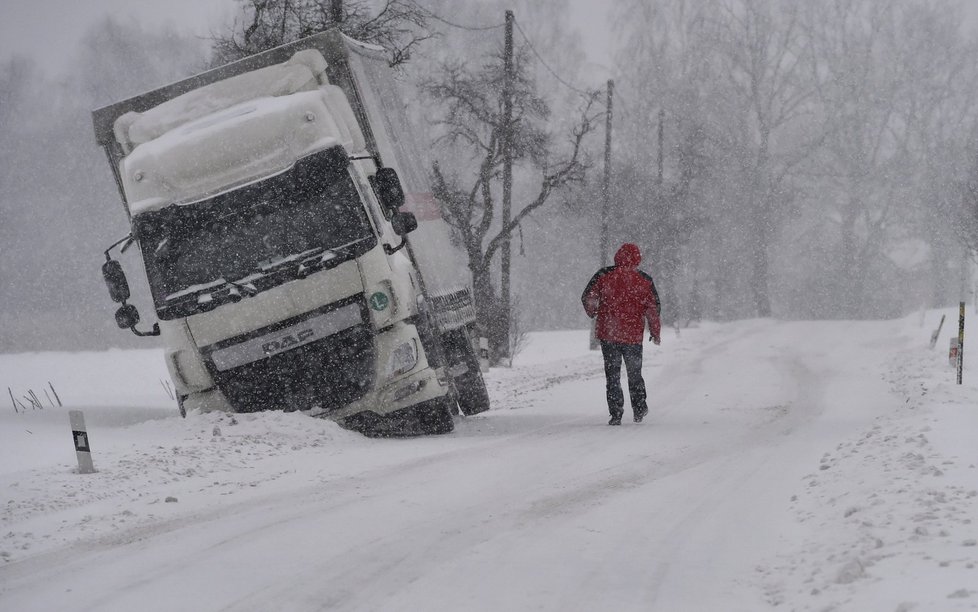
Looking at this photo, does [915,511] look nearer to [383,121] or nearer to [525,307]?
[383,121]

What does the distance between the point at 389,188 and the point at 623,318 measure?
2.69 meters

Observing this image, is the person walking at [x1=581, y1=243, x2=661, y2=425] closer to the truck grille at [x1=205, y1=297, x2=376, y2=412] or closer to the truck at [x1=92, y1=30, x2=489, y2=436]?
the truck at [x1=92, y1=30, x2=489, y2=436]

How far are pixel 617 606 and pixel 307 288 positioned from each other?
5934mm

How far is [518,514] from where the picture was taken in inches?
218

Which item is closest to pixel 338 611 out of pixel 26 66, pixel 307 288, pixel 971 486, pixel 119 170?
pixel 971 486

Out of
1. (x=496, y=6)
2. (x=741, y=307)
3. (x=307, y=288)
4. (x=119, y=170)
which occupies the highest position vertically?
(x=496, y=6)

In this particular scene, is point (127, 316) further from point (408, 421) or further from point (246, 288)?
point (408, 421)

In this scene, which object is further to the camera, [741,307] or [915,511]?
[741,307]

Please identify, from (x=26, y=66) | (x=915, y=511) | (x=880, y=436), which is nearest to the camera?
(x=915, y=511)

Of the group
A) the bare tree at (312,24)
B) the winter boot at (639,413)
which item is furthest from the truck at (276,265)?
the bare tree at (312,24)

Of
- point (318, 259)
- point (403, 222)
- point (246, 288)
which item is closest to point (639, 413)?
point (403, 222)

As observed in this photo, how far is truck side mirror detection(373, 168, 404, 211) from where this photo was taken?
9406mm

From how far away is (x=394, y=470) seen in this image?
24.1ft

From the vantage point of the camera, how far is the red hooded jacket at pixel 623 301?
10094 millimetres
